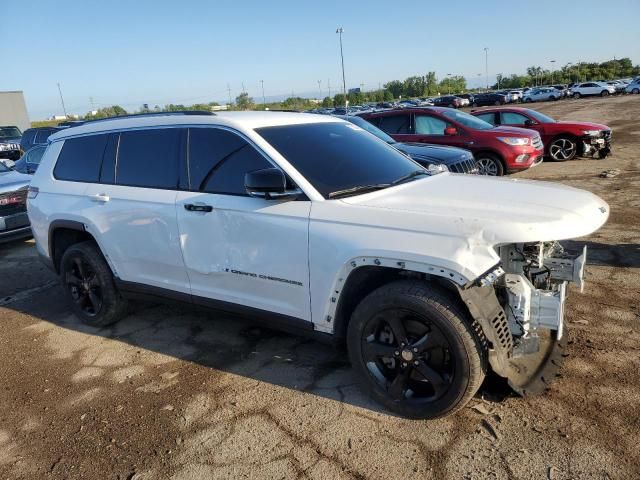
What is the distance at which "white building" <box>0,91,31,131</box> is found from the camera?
44.2 metres

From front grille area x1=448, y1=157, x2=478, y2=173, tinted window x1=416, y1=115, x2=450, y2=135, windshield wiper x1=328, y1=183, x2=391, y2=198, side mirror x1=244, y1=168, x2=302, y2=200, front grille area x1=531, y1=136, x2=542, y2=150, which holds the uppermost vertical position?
side mirror x1=244, y1=168, x2=302, y2=200

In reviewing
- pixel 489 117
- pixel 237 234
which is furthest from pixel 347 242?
pixel 489 117

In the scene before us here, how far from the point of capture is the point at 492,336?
273cm

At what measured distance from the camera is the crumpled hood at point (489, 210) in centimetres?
265

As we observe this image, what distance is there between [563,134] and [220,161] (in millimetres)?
11486

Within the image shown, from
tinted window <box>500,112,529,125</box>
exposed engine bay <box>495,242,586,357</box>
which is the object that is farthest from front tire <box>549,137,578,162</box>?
exposed engine bay <box>495,242,586,357</box>

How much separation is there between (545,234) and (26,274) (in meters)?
6.57

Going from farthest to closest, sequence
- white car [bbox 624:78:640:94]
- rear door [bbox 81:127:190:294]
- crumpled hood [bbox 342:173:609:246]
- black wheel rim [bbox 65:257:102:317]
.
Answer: white car [bbox 624:78:640:94] < black wheel rim [bbox 65:257:102:317] < rear door [bbox 81:127:190:294] < crumpled hood [bbox 342:173:609:246]

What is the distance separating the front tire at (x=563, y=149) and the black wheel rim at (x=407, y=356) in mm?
11589

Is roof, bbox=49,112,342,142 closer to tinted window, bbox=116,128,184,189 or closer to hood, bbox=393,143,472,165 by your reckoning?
tinted window, bbox=116,128,184,189

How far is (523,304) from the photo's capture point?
9.35ft

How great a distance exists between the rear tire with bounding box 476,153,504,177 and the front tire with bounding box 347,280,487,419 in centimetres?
823

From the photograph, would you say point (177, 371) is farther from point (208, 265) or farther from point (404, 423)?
point (404, 423)

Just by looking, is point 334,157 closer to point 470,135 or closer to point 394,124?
point 470,135
